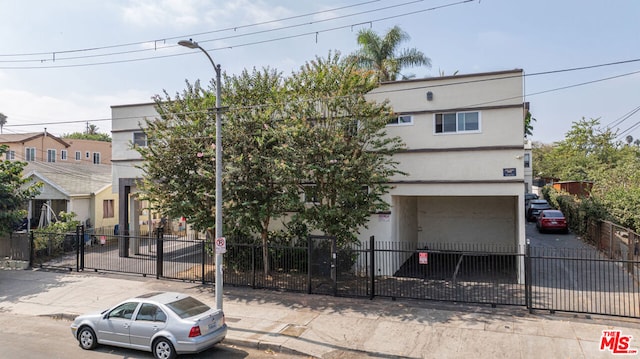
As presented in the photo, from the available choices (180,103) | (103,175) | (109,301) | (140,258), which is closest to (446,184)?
(180,103)

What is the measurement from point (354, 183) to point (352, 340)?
518 centimetres

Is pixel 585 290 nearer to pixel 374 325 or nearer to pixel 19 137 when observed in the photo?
pixel 374 325

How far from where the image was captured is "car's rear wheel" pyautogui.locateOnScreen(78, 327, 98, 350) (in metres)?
9.59

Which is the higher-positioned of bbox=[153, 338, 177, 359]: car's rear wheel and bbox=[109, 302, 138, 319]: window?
bbox=[109, 302, 138, 319]: window

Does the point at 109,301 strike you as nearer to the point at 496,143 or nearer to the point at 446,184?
the point at 446,184

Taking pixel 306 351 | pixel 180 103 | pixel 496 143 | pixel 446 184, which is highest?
pixel 180 103

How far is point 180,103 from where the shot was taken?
1546 centimetres

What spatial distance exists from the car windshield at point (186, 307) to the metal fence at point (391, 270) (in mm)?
4791

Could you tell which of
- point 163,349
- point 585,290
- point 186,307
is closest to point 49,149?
point 186,307

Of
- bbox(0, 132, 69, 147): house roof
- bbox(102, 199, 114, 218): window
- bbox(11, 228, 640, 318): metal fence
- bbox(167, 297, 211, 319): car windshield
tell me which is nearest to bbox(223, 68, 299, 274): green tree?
bbox(11, 228, 640, 318): metal fence

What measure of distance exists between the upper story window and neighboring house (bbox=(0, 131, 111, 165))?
43.2 meters

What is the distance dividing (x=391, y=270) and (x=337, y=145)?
239 inches

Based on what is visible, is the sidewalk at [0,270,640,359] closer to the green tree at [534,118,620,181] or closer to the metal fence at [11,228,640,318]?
the metal fence at [11,228,640,318]

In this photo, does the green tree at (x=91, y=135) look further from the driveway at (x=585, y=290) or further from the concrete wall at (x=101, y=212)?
the driveway at (x=585, y=290)
